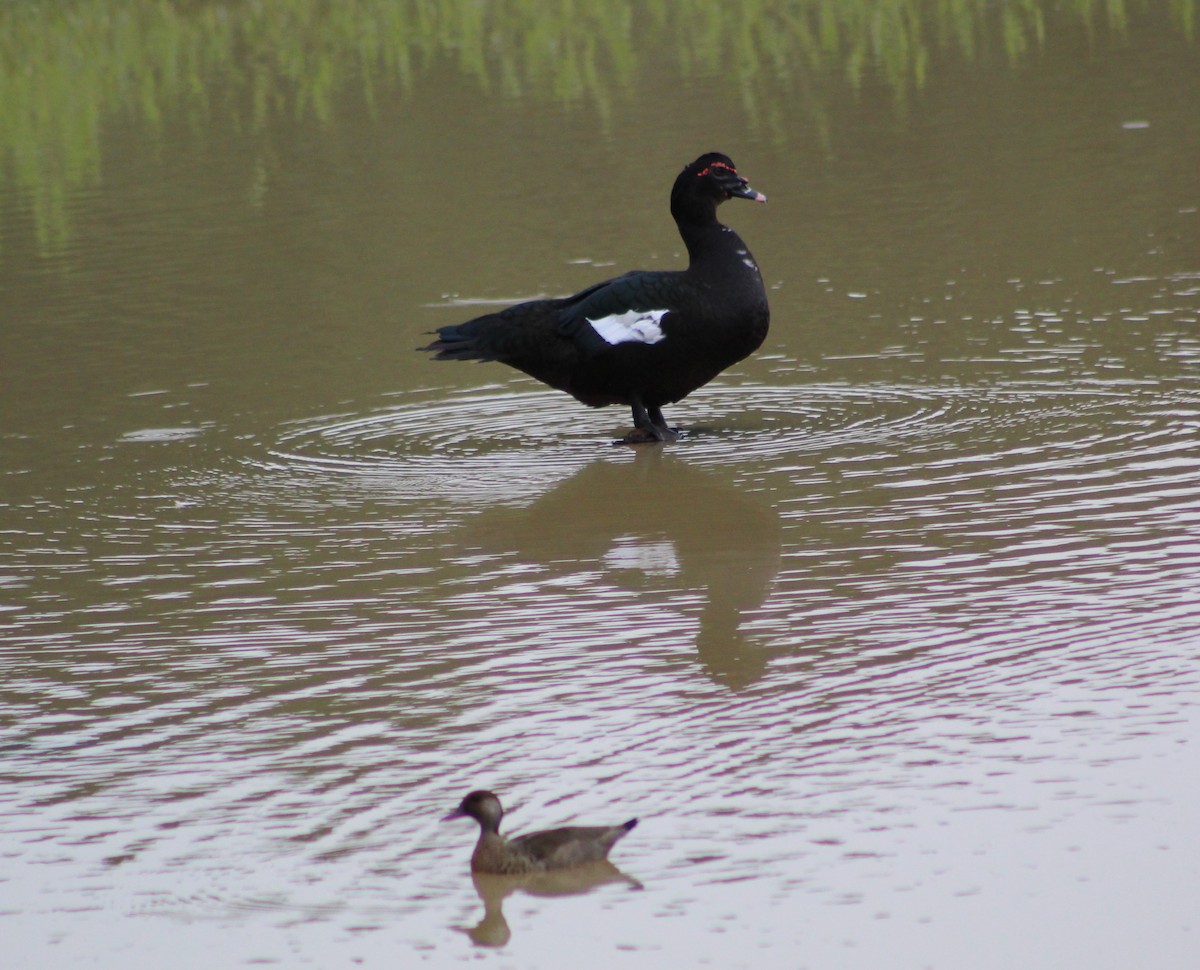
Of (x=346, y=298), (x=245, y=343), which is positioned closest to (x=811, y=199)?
(x=346, y=298)

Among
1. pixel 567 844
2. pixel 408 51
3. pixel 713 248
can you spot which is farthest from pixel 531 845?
pixel 408 51

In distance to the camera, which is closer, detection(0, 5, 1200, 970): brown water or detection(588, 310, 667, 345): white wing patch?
detection(0, 5, 1200, 970): brown water

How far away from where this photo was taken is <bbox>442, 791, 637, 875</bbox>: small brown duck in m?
4.74

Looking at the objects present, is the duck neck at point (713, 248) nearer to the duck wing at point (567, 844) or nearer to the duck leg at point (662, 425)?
the duck leg at point (662, 425)

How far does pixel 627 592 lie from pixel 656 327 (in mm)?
2656

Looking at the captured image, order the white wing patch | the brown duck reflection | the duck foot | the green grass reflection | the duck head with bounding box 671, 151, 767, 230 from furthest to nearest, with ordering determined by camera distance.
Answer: the green grass reflection → the duck head with bounding box 671, 151, 767, 230 → the duck foot → the white wing patch → the brown duck reflection

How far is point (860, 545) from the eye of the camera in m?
7.32

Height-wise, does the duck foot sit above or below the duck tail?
below

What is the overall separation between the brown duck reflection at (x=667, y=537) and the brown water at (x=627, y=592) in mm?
26

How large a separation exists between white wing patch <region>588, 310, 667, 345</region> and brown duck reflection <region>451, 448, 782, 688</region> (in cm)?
55

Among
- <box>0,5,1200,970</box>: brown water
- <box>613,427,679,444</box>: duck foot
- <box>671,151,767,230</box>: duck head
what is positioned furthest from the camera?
<box>671,151,767,230</box>: duck head

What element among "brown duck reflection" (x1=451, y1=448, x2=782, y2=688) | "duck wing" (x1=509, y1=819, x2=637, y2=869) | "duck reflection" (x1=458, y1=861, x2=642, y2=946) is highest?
"brown duck reflection" (x1=451, y1=448, x2=782, y2=688)

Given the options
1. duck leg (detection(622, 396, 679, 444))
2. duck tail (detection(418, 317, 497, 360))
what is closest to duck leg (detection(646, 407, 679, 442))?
duck leg (detection(622, 396, 679, 444))

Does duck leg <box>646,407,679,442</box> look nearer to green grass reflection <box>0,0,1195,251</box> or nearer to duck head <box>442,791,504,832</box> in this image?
duck head <box>442,791,504,832</box>
